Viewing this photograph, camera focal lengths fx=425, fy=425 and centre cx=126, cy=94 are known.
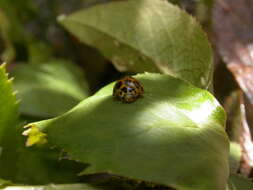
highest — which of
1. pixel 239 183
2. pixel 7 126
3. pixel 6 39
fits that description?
pixel 6 39

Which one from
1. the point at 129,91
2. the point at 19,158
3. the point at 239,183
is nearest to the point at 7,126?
the point at 19,158

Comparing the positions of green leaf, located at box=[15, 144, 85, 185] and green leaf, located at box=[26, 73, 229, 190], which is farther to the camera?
green leaf, located at box=[15, 144, 85, 185]

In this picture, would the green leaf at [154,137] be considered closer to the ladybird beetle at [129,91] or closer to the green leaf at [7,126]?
the ladybird beetle at [129,91]

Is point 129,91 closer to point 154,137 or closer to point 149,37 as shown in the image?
point 154,137

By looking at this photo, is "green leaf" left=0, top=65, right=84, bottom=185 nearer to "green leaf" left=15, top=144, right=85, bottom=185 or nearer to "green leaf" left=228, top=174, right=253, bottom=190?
"green leaf" left=15, top=144, right=85, bottom=185

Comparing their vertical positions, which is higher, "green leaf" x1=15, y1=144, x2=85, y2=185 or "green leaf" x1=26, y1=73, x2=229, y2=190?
"green leaf" x1=26, y1=73, x2=229, y2=190

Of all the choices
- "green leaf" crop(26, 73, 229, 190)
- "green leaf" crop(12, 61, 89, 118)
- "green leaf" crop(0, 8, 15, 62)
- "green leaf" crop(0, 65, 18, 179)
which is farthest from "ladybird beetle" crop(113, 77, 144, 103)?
"green leaf" crop(0, 8, 15, 62)

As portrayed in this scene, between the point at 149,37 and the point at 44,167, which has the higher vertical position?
the point at 149,37
